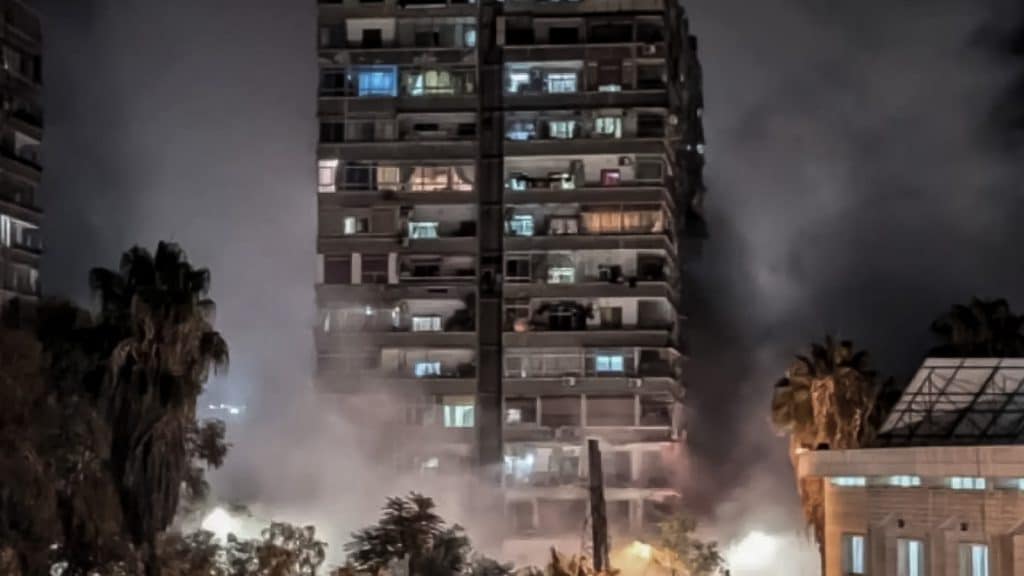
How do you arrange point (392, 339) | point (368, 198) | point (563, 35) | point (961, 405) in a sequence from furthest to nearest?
point (563, 35) → point (368, 198) → point (392, 339) → point (961, 405)

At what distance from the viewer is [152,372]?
39.6 m

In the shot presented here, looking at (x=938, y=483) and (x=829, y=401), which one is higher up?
(x=829, y=401)

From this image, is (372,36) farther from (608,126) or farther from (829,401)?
(829,401)

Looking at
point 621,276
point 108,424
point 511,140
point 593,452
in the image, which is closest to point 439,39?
point 511,140

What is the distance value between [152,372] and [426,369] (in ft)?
108

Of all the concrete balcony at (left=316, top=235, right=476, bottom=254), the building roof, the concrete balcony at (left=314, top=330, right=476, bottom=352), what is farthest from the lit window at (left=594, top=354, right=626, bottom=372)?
the building roof

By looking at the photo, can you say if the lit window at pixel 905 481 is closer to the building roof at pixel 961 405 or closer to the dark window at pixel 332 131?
the building roof at pixel 961 405

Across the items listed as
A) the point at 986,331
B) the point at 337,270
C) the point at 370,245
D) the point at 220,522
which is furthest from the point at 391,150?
the point at 986,331

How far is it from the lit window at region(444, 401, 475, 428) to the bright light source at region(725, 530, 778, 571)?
13.9m

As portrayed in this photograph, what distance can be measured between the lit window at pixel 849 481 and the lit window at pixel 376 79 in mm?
39380

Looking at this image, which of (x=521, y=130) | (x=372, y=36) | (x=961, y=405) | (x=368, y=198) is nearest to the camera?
(x=961, y=405)

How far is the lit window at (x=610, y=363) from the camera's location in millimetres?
70688

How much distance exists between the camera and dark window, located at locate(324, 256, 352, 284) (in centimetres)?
7219

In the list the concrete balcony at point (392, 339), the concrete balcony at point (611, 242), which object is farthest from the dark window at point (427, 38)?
the concrete balcony at point (392, 339)
